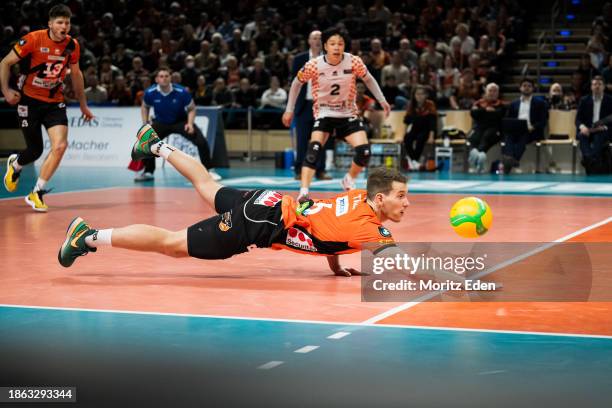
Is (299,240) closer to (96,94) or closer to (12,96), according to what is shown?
(12,96)

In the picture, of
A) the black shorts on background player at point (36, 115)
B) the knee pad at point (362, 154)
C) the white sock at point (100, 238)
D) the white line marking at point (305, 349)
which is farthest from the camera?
the knee pad at point (362, 154)

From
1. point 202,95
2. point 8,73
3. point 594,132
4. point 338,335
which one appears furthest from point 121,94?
point 338,335

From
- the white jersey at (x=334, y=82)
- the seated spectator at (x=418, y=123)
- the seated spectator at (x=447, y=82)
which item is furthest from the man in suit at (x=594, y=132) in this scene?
the white jersey at (x=334, y=82)

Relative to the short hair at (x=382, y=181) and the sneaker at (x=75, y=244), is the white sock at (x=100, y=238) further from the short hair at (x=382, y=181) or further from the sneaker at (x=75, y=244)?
the short hair at (x=382, y=181)

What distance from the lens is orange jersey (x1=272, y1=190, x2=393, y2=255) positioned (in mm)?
6961

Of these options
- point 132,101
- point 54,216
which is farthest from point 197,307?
point 132,101

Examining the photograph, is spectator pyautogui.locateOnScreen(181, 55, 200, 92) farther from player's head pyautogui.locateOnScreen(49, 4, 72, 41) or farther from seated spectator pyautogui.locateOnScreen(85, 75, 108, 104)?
player's head pyautogui.locateOnScreen(49, 4, 72, 41)

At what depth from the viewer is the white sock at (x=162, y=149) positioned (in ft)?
27.3

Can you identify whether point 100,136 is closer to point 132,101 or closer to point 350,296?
point 132,101

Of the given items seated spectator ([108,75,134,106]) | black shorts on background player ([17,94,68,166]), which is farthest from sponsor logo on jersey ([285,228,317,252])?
seated spectator ([108,75,134,106])

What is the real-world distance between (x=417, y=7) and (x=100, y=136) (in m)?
8.75

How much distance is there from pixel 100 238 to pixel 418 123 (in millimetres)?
13987
